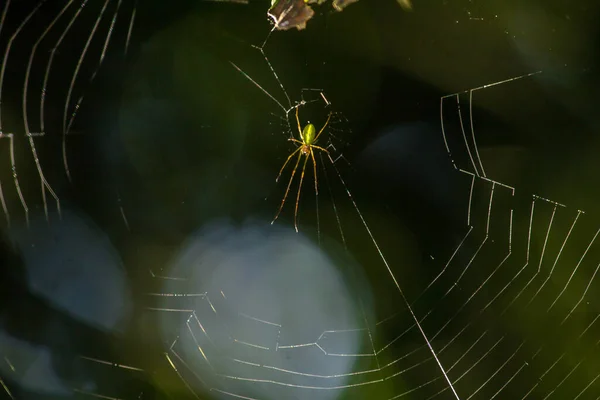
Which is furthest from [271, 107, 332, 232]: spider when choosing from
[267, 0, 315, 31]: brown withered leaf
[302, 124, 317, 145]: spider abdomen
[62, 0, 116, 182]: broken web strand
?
[62, 0, 116, 182]: broken web strand

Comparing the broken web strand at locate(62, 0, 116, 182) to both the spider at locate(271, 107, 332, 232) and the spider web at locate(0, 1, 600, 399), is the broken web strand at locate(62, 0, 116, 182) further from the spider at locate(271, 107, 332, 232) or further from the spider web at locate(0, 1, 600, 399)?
the spider at locate(271, 107, 332, 232)

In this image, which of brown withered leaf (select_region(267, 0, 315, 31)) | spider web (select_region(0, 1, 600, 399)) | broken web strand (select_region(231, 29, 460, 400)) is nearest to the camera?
brown withered leaf (select_region(267, 0, 315, 31))

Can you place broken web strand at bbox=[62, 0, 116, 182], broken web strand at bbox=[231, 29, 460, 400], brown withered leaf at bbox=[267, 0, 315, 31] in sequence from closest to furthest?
brown withered leaf at bbox=[267, 0, 315, 31] → broken web strand at bbox=[62, 0, 116, 182] → broken web strand at bbox=[231, 29, 460, 400]

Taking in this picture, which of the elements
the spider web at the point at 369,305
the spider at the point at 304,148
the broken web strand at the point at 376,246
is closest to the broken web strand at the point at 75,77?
the spider web at the point at 369,305

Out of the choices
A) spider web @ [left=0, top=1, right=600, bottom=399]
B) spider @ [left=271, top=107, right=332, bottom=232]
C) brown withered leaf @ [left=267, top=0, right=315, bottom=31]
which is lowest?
spider web @ [left=0, top=1, right=600, bottom=399]

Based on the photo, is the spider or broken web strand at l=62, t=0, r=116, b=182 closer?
broken web strand at l=62, t=0, r=116, b=182

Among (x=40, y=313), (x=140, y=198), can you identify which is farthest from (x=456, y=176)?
(x=40, y=313)

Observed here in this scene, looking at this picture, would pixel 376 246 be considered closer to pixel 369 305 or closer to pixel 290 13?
pixel 369 305

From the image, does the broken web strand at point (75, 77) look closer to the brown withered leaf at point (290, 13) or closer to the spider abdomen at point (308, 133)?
the brown withered leaf at point (290, 13)

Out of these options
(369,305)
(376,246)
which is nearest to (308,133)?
(376,246)
